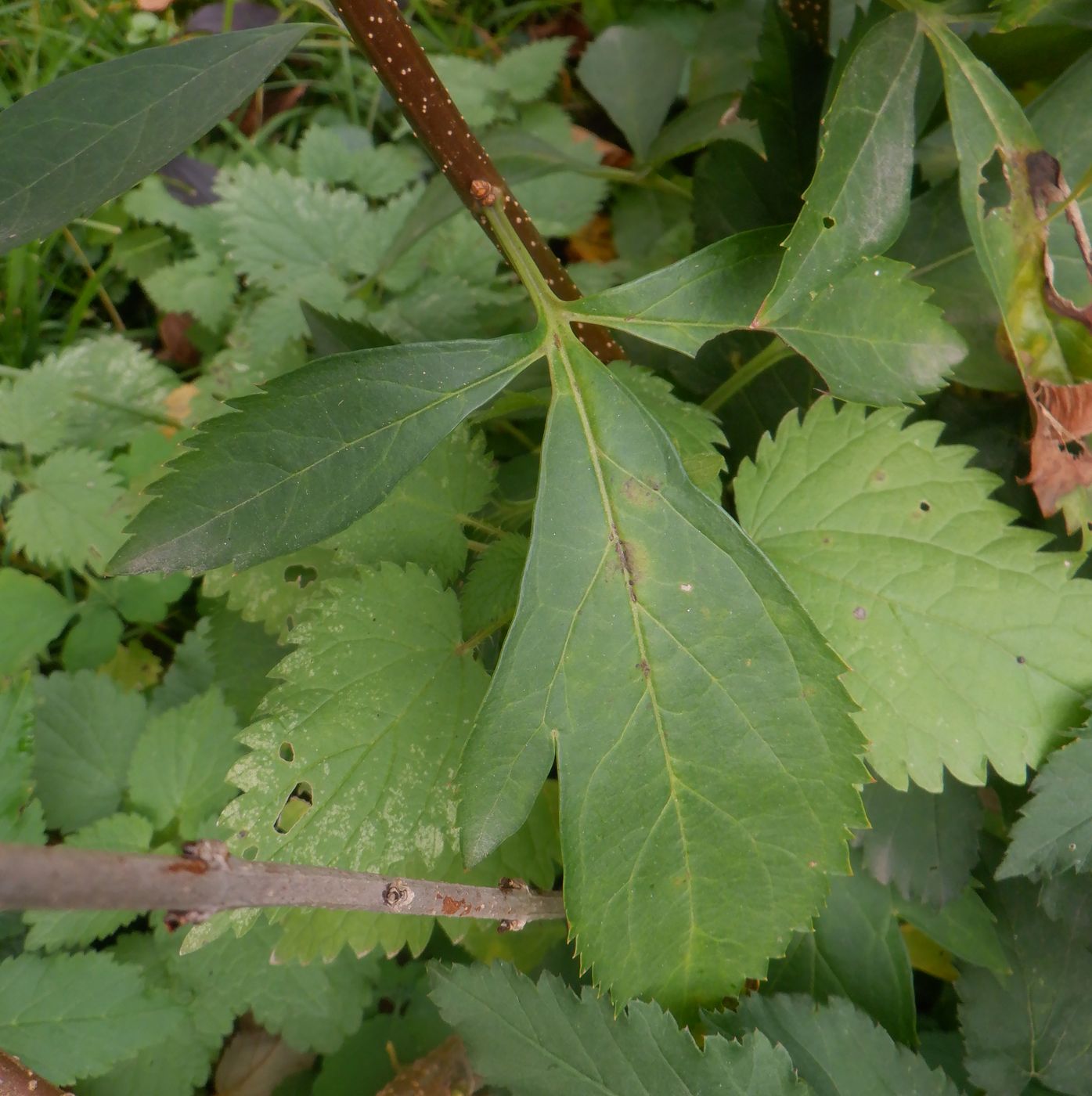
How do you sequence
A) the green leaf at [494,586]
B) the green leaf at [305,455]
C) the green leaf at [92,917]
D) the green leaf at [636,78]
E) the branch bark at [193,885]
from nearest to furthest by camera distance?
the branch bark at [193,885]
the green leaf at [305,455]
the green leaf at [494,586]
the green leaf at [92,917]
the green leaf at [636,78]

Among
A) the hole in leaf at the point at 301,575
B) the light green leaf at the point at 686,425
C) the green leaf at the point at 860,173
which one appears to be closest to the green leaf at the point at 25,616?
the hole in leaf at the point at 301,575

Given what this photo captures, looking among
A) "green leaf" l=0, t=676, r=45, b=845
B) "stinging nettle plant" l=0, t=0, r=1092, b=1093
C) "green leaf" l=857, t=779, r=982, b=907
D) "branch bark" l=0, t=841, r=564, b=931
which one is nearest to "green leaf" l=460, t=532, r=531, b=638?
"stinging nettle plant" l=0, t=0, r=1092, b=1093

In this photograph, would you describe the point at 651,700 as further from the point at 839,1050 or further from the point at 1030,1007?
the point at 1030,1007

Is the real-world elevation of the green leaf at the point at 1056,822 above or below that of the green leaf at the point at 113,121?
below

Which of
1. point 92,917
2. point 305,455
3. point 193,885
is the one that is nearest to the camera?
point 193,885

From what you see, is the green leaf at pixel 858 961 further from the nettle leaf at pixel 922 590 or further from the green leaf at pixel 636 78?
the green leaf at pixel 636 78

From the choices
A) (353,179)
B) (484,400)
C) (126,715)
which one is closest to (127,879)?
(484,400)

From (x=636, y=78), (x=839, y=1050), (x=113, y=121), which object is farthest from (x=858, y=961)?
(x=636, y=78)
